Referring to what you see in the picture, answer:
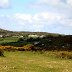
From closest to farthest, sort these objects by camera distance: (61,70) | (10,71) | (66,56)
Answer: (10,71) → (61,70) → (66,56)

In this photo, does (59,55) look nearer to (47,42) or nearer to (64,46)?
(64,46)

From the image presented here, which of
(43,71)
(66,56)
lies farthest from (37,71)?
(66,56)

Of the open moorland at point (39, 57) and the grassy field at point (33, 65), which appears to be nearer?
the grassy field at point (33, 65)

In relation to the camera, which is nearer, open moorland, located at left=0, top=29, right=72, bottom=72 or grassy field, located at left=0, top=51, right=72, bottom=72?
grassy field, located at left=0, top=51, right=72, bottom=72

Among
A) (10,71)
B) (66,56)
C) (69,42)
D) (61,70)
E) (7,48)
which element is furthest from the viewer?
(69,42)

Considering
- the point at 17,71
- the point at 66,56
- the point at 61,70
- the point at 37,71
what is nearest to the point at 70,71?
the point at 61,70

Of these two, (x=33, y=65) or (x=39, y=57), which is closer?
(x=33, y=65)

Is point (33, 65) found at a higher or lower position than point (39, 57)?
higher

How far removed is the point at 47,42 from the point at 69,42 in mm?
8218

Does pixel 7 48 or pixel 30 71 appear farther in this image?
pixel 7 48

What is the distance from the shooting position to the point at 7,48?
71.0 m

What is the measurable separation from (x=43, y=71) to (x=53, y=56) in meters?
23.3

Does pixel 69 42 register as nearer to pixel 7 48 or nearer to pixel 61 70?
pixel 7 48

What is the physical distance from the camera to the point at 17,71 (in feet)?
107
